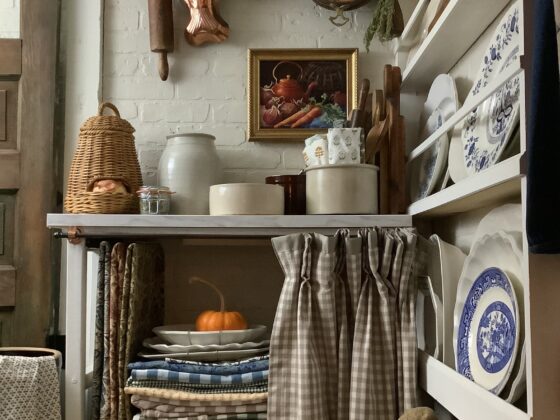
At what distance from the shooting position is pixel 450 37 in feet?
4.39

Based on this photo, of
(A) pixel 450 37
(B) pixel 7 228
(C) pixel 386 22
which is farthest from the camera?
(B) pixel 7 228

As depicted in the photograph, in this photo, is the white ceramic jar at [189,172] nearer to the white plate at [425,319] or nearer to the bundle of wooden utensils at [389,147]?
the bundle of wooden utensils at [389,147]

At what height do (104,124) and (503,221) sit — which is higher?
(104,124)

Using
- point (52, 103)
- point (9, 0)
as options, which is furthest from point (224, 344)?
point (9, 0)

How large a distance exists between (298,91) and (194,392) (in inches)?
36.1

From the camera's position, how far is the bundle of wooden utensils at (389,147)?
154 cm

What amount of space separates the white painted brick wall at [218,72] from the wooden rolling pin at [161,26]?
0.06 m

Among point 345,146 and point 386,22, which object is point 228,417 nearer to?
point 345,146

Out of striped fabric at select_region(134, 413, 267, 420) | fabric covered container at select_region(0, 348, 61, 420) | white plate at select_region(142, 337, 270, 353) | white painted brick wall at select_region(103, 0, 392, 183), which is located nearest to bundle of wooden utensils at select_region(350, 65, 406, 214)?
white painted brick wall at select_region(103, 0, 392, 183)

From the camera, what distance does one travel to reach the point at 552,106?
2.35ft

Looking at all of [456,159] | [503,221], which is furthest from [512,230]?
[456,159]

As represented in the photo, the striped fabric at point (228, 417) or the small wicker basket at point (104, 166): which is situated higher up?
the small wicker basket at point (104, 166)

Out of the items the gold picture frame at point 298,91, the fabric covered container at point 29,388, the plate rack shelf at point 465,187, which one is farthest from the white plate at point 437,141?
the fabric covered container at point 29,388

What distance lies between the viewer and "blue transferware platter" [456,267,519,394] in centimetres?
95
